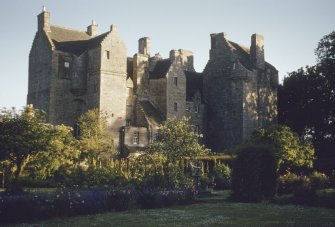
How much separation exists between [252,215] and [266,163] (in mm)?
8375

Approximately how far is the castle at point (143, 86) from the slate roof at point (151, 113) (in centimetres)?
16

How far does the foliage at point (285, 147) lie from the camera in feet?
132

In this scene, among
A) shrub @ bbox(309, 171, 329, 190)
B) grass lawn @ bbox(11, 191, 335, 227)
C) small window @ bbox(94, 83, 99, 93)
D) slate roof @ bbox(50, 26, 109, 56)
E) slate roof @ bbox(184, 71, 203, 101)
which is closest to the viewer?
grass lawn @ bbox(11, 191, 335, 227)

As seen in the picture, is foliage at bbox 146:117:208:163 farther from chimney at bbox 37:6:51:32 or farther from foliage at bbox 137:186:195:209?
chimney at bbox 37:6:51:32

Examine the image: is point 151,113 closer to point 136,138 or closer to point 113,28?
point 136,138

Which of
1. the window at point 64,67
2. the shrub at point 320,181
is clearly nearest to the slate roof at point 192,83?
the window at point 64,67

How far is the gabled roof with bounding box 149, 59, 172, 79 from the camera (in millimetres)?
59378

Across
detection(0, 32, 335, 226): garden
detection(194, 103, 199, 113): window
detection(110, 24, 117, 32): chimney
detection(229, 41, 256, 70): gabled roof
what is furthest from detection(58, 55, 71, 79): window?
detection(229, 41, 256, 70): gabled roof

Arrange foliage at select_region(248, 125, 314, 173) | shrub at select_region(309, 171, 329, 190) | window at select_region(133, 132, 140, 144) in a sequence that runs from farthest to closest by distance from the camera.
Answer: window at select_region(133, 132, 140, 144)
foliage at select_region(248, 125, 314, 173)
shrub at select_region(309, 171, 329, 190)

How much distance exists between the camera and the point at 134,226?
48.7 ft

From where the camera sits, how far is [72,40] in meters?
57.9

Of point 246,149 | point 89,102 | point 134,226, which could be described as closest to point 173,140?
point 89,102

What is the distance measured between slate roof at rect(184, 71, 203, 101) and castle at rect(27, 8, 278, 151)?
6.3 inches

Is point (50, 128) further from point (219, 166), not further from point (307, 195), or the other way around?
point (219, 166)
